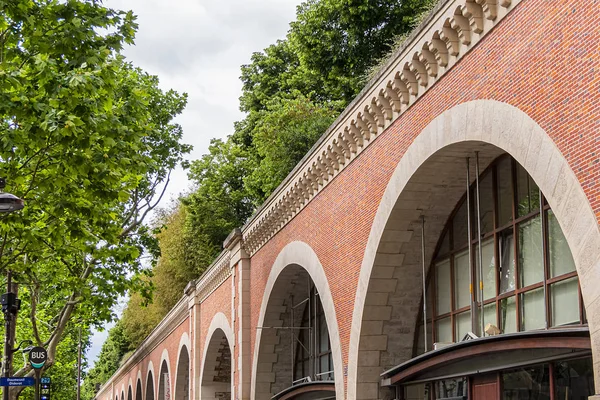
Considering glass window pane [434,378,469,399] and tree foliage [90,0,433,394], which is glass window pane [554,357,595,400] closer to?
glass window pane [434,378,469,399]

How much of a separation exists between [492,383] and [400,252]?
10.1 ft

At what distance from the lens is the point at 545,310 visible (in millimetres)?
11281

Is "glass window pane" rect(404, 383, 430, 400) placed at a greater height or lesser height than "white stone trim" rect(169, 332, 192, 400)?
lesser

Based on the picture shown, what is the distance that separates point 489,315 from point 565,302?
2329 mm

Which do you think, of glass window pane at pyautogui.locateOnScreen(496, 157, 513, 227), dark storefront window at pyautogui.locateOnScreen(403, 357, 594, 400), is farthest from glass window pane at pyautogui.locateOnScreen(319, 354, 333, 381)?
glass window pane at pyautogui.locateOnScreen(496, 157, 513, 227)

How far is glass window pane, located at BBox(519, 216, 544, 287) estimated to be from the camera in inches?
461

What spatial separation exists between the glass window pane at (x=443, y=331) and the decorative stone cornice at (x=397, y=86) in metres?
3.22

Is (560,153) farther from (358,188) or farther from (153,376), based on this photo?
A: (153,376)

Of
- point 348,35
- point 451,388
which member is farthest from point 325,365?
point 348,35

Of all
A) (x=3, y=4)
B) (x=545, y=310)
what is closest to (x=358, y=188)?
(x=545, y=310)

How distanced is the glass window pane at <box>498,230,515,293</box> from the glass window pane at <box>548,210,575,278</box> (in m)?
1.09

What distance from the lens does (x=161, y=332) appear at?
4475cm

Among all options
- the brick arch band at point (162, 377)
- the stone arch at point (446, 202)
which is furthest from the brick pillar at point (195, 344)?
the stone arch at point (446, 202)

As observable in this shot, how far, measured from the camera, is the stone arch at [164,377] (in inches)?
1646
